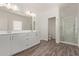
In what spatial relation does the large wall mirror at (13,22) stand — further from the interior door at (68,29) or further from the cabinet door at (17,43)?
the interior door at (68,29)

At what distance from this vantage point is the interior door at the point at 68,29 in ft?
14.0

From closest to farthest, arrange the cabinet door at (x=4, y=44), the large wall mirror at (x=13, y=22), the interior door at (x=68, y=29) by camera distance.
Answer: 1. the cabinet door at (x=4, y=44)
2. the large wall mirror at (x=13, y=22)
3. the interior door at (x=68, y=29)

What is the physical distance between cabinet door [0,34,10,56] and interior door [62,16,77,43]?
2.85 meters

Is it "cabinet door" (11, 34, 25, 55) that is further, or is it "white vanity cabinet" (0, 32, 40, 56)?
"cabinet door" (11, 34, 25, 55)

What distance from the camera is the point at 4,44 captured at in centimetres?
227

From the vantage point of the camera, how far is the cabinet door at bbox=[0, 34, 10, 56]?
2.21 meters

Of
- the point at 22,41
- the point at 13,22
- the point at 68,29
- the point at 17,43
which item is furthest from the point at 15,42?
the point at 68,29

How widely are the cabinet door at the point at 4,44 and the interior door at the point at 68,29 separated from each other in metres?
2.85

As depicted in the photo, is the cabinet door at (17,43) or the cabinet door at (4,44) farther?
the cabinet door at (17,43)

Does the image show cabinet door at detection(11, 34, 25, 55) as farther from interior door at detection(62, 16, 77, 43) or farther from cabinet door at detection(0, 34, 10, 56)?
interior door at detection(62, 16, 77, 43)

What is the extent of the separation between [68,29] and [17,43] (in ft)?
9.28

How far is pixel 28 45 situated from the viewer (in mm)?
3357

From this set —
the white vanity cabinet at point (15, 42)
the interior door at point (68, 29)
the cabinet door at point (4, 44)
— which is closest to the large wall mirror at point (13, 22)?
the white vanity cabinet at point (15, 42)

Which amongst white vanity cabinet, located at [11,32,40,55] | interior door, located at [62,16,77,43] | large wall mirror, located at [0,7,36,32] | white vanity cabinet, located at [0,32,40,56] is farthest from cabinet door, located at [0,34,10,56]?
interior door, located at [62,16,77,43]
